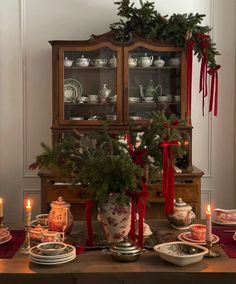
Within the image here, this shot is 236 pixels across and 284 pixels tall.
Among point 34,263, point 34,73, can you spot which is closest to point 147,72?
point 34,73

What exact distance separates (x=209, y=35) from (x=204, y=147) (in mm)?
982

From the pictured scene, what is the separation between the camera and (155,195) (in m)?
3.84

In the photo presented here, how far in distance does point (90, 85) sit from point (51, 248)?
2.16 m

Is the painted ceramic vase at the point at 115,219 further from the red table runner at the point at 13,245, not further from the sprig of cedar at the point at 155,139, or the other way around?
the red table runner at the point at 13,245

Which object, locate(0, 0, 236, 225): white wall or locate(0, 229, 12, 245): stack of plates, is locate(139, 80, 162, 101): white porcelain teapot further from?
locate(0, 229, 12, 245): stack of plates

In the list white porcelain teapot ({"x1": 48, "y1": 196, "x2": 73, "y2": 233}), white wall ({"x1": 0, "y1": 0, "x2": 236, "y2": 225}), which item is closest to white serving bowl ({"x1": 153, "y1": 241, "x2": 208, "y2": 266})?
white porcelain teapot ({"x1": 48, "y1": 196, "x2": 73, "y2": 233})

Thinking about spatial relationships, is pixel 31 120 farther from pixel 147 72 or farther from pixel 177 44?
pixel 177 44

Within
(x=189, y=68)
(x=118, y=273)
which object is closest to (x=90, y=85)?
(x=189, y=68)

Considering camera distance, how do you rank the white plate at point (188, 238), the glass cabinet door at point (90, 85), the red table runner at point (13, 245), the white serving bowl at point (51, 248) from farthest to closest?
the glass cabinet door at point (90, 85)
the white plate at point (188, 238)
the red table runner at point (13, 245)
the white serving bowl at point (51, 248)

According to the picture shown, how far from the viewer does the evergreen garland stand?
3.96 m

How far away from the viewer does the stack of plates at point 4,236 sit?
2.48 metres

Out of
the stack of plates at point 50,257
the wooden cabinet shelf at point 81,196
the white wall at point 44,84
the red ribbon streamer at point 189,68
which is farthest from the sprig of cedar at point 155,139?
the white wall at point 44,84

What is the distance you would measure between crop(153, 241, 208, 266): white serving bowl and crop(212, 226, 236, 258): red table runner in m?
0.18

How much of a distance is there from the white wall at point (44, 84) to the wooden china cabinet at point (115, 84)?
365 millimetres
